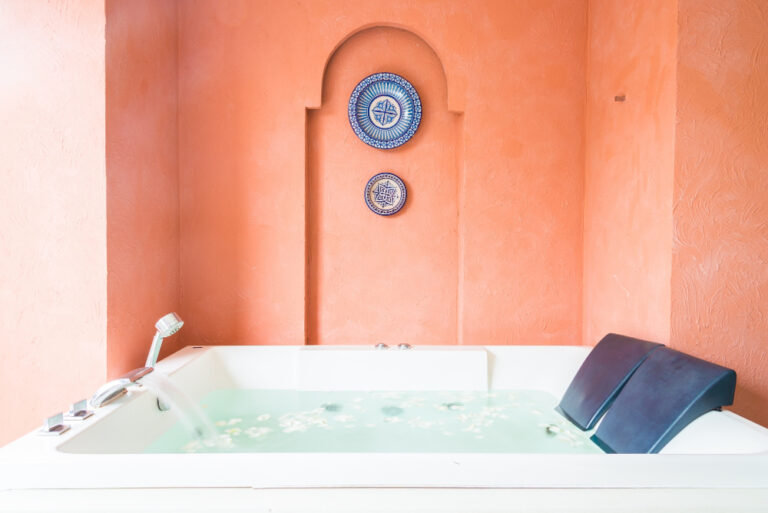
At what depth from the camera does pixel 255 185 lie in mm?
2193

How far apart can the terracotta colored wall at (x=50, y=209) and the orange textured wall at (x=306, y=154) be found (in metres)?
0.67

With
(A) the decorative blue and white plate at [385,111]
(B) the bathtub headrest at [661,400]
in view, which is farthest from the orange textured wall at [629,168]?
(A) the decorative blue and white plate at [385,111]

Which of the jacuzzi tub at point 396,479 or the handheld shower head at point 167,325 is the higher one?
the handheld shower head at point 167,325

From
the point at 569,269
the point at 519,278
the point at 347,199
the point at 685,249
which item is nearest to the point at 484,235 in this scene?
the point at 519,278

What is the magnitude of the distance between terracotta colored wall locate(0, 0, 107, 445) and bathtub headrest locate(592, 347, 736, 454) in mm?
1802

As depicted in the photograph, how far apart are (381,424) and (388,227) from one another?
40.7 inches

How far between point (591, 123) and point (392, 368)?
5.19 ft

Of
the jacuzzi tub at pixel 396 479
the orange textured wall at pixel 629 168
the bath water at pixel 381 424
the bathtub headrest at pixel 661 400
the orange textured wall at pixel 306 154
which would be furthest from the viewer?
the orange textured wall at pixel 306 154

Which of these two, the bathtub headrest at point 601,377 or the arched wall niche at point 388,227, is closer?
the bathtub headrest at point 601,377

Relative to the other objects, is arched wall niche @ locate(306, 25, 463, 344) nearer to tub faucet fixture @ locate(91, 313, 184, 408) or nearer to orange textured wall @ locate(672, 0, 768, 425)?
tub faucet fixture @ locate(91, 313, 184, 408)

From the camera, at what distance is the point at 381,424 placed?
1.61 metres

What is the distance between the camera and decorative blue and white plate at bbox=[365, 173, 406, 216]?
2244mm

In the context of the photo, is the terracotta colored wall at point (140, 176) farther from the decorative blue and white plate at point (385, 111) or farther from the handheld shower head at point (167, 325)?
the decorative blue and white plate at point (385, 111)

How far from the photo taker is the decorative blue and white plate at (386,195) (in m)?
2.24
